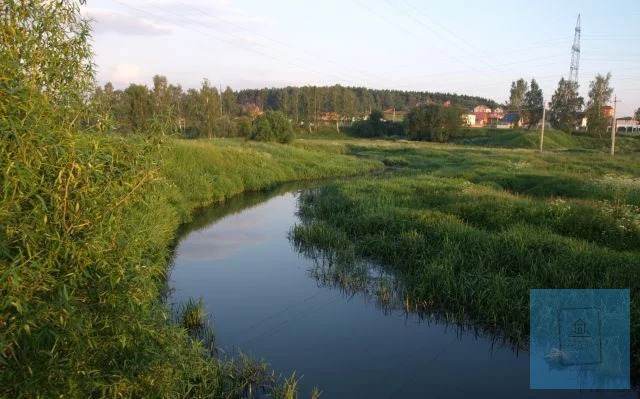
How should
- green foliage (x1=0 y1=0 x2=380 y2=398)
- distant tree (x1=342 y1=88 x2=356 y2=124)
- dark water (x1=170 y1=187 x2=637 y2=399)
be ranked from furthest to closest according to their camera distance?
distant tree (x1=342 y1=88 x2=356 y2=124), dark water (x1=170 y1=187 x2=637 y2=399), green foliage (x1=0 y1=0 x2=380 y2=398)

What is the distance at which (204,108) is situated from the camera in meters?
56.6

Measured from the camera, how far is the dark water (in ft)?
25.9

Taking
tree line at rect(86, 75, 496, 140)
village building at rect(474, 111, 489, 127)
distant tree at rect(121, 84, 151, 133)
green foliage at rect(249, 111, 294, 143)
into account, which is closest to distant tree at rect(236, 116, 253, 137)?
tree line at rect(86, 75, 496, 140)

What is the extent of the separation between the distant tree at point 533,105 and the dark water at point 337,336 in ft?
256

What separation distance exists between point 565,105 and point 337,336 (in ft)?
258

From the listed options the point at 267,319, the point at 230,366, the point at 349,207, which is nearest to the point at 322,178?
the point at 349,207

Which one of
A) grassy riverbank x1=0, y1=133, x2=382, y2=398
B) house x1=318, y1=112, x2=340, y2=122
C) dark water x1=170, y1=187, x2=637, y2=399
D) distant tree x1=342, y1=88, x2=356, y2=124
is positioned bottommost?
dark water x1=170, y1=187, x2=637, y2=399

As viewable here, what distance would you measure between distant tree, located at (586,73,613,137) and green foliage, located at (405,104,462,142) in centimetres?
1870

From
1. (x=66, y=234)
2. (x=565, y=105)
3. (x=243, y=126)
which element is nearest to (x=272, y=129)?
(x=243, y=126)

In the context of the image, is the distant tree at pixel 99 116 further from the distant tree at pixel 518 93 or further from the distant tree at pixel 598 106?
the distant tree at pixel 518 93

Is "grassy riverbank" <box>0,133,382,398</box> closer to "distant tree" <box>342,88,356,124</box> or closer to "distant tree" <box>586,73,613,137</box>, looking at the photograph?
"distant tree" <box>586,73,613,137</box>

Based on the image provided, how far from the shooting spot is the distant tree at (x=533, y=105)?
80.8m

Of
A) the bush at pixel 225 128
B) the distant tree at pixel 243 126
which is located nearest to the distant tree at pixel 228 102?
the bush at pixel 225 128

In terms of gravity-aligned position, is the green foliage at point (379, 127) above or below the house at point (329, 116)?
below
